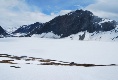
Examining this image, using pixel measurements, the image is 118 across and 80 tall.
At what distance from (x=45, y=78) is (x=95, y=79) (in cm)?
655

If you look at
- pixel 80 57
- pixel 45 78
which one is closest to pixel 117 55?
pixel 80 57

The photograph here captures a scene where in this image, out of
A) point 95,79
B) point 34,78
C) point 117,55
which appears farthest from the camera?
point 117,55

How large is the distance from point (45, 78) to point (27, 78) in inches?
91.4

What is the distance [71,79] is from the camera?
1126 inches

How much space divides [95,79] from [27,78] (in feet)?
29.0

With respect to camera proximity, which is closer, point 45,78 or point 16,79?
point 16,79

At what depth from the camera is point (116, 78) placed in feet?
98.9

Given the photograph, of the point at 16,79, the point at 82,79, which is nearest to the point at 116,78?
the point at 82,79

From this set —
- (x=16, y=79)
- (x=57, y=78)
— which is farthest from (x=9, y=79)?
(x=57, y=78)

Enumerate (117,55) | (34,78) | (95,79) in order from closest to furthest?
(34,78) → (95,79) → (117,55)

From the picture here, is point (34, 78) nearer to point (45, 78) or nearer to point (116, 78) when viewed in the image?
point (45, 78)

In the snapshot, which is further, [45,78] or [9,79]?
[45,78]

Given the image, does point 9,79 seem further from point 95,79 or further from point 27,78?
point 95,79

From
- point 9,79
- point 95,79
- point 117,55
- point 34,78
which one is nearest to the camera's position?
point 9,79
